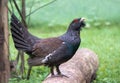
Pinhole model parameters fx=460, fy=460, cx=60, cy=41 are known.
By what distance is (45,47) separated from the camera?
6891 millimetres

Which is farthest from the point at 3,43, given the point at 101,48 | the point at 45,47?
the point at 101,48

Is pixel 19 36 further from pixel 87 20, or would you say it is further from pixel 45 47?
pixel 87 20

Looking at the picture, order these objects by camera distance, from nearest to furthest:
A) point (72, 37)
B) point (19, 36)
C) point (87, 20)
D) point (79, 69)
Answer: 1. point (72, 37)
2. point (19, 36)
3. point (79, 69)
4. point (87, 20)

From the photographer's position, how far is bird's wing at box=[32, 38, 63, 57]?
683 centimetres

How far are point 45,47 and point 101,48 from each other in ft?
16.3

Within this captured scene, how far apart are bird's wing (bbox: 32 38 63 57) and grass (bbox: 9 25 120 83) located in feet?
3.31

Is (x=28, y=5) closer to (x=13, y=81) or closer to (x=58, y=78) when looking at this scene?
(x=13, y=81)

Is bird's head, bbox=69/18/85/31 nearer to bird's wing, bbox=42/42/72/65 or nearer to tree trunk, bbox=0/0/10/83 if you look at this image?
bird's wing, bbox=42/42/72/65

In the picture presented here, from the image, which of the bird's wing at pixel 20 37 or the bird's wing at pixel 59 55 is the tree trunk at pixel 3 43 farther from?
the bird's wing at pixel 59 55

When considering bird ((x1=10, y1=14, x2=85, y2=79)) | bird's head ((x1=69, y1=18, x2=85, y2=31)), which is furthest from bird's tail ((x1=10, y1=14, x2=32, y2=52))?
bird's head ((x1=69, y1=18, x2=85, y2=31))

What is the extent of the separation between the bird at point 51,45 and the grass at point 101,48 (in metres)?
0.97

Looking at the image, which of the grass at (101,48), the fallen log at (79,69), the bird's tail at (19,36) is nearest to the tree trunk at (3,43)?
the bird's tail at (19,36)

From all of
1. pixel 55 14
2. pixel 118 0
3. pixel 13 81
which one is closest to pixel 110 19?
pixel 118 0

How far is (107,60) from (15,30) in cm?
373
